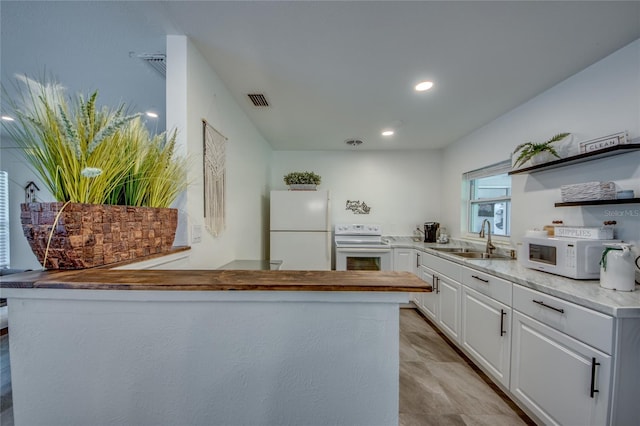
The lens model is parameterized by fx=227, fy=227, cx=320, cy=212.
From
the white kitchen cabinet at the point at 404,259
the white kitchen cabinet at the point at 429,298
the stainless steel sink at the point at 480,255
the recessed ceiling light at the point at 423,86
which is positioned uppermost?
the recessed ceiling light at the point at 423,86

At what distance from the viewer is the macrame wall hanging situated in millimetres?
1479

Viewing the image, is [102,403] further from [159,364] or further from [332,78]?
[332,78]

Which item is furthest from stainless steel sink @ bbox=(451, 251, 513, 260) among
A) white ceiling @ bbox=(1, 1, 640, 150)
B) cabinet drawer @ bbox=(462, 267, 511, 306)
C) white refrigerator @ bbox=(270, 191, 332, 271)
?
white refrigerator @ bbox=(270, 191, 332, 271)

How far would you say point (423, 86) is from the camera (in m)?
1.78

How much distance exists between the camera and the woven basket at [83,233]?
72 centimetres

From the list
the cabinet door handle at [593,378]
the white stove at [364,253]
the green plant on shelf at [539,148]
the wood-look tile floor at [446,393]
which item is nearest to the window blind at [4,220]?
the white stove at [364,253]

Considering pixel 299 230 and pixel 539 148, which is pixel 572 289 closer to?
pixel 539 148

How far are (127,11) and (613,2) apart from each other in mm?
2359

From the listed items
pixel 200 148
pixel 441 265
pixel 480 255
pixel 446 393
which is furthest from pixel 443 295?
pixel 200 148

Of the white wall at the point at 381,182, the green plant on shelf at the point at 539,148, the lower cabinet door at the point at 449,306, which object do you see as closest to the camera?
the green plant on shelf at the point at 539,148

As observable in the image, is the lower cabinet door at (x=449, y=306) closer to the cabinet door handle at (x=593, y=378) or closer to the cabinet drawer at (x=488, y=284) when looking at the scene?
the cabinet drawer at (x=488, y=284)

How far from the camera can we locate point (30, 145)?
0.75 metres

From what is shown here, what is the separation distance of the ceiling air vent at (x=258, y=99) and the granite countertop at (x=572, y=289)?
2.27 m

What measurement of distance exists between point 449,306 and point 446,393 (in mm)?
797
